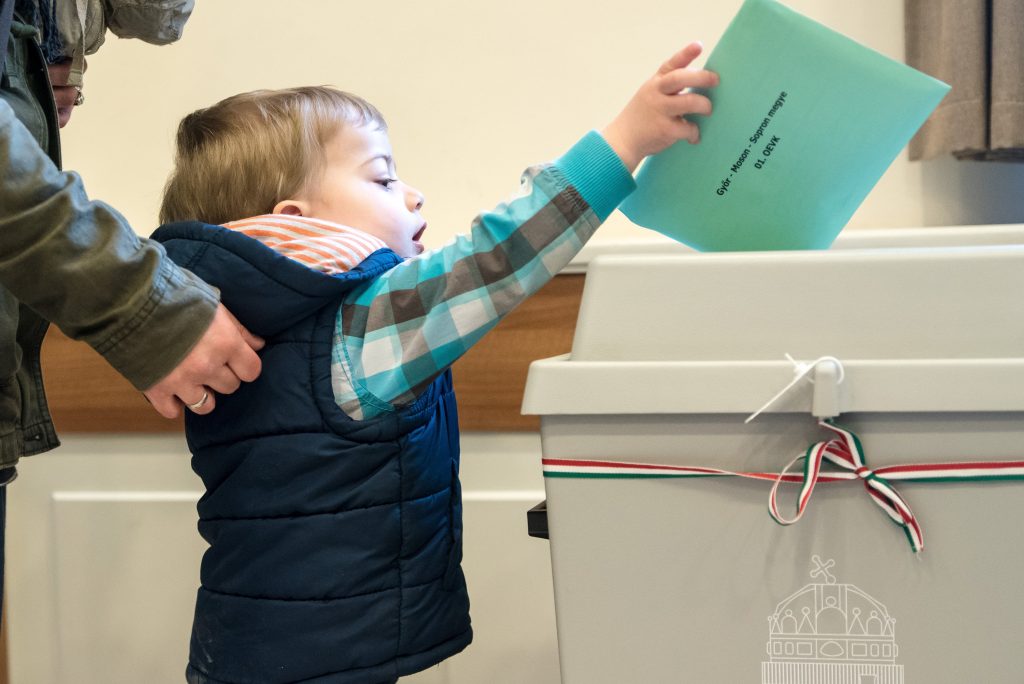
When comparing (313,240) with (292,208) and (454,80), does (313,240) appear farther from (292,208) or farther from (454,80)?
(454,80)

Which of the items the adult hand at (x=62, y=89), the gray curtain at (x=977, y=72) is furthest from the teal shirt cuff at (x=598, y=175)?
the gray curtain at (x=977, y=72)

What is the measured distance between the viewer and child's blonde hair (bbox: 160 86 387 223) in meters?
0.93

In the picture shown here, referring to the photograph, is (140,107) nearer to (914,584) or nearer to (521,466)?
(521,466)

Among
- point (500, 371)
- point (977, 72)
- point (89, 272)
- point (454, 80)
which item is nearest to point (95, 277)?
point (89, 272)

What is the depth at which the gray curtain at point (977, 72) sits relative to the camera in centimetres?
117

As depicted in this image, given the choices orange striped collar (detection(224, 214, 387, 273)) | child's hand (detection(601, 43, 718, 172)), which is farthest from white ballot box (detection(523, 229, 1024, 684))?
orange striped collar (detection(224, 214, 387, 273))

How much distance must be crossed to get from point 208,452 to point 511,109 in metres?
0.71

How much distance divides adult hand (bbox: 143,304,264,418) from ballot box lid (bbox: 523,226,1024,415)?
0.22 m

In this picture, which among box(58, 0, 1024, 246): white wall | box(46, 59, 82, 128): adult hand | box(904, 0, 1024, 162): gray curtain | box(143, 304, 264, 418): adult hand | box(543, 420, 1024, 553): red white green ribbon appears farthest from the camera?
box(58, 0, 1024, 246): white wall

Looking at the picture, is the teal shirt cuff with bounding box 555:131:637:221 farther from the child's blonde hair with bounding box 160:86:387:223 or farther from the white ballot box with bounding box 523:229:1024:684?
the child's blonde hair with bounding box 160:86:387:223

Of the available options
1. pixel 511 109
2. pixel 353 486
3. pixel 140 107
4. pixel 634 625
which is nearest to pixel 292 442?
pixel 353 486

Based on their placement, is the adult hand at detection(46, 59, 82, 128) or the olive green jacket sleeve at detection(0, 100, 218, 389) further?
the adult hand at detection(46, 59, 82, 128)

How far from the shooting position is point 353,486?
2.65 feet

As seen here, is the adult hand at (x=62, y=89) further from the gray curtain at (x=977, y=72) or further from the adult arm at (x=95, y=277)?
the gray curtain at (x=977, y=72)
